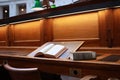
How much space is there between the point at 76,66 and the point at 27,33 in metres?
1.68

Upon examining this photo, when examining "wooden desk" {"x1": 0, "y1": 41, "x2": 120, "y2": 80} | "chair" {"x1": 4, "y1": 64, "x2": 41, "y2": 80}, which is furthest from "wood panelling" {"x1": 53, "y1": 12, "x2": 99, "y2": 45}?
"chair" {"x1": 4, "y1": 64, "x2": 41, "y2": 80}

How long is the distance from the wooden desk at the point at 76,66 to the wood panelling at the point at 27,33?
2.95 feet

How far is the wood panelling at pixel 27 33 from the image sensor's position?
2.57 metres

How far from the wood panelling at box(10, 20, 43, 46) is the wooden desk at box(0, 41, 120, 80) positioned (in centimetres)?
90

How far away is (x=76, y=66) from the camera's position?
1.25m

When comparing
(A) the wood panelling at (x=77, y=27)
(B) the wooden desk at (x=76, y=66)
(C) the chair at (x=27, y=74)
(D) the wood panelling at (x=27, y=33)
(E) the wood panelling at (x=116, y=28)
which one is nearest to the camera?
(B) the wooden desk at (x=76, y=66)

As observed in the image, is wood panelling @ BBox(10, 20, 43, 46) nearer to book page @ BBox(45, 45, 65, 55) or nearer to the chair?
book page @ BBox(45, 45, 65, 55)

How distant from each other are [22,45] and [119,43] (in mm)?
1583

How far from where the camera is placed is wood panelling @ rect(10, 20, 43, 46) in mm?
2572

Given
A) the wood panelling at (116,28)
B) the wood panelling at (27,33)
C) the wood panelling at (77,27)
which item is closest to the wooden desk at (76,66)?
the wood panelling at (116,28)

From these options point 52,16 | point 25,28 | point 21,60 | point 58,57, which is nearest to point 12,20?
point 25,28

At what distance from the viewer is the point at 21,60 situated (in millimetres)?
1682

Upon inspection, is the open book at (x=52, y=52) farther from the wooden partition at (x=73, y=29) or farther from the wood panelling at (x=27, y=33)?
the wood panelling at (x=27, y=33)

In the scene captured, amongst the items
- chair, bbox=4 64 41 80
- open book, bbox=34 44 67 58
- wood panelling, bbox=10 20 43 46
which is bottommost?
chair, bbox=4 64 41 80
